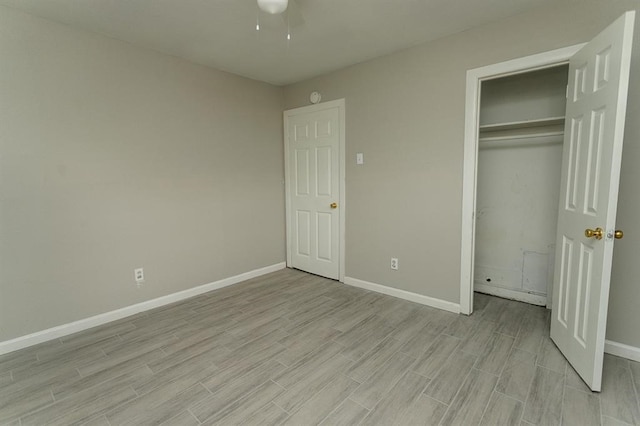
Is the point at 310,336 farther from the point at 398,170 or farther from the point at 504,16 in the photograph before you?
the point at 504,16

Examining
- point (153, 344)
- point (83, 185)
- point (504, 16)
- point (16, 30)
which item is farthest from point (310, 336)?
point (16, 30)

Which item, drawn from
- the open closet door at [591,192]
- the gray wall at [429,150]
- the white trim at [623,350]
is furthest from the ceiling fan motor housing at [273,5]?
the white trim at [623,350]

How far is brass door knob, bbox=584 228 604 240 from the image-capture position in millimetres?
1648

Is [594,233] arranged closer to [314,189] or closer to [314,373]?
[314,373]

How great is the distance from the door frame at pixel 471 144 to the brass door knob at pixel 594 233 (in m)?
0.92

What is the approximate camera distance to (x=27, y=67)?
2.22 meters

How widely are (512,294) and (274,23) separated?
334 centimetres

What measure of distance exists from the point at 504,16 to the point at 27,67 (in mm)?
3587

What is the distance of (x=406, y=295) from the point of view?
3088 millimetres

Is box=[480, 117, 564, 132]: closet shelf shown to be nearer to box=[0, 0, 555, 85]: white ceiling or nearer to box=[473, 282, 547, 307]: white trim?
box=[0, 0, 555, 85]: white ceiling

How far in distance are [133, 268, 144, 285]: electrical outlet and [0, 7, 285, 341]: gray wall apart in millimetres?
61

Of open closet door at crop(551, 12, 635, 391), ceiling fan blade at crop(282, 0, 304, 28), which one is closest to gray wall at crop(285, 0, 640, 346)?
open closet door at crop(551, 12, 635, 391)

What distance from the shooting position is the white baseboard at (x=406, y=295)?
2.80 m

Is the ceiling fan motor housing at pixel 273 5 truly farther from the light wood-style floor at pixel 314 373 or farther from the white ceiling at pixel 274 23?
the light wood-style floor at pixel 314 373
